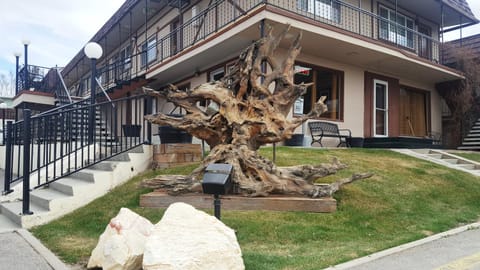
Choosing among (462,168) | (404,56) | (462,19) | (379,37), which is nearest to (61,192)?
(462,168)

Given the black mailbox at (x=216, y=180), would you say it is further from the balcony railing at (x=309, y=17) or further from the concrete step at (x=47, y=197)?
the balcony railing at (x=309, y=17)

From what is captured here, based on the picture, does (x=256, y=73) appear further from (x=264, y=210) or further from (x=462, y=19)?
(x=462, y=19)

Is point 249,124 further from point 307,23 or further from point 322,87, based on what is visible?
point 322,87

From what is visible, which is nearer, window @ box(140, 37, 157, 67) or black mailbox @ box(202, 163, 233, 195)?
black mailbox @ box(202, 163, 233, 195)

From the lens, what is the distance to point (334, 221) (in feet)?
17.5

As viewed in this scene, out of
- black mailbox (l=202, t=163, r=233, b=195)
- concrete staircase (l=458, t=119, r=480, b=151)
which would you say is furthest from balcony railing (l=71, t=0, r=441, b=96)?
black mailbox (l=202, t=163, r=233, b=195)

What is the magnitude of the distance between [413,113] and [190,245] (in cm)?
1585

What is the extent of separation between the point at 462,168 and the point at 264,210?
712cm

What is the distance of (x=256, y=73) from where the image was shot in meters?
6.54

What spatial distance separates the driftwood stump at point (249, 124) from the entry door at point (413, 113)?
1123 centimetres

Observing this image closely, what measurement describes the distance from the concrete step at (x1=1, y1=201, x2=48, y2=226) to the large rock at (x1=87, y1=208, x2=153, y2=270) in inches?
110

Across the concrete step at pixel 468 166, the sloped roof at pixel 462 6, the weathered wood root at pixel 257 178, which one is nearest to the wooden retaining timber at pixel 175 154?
the weathered wood root at pixel 257 178

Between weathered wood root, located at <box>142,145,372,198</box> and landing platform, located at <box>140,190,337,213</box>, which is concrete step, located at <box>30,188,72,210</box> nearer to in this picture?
weathered wood root, located at <box>142,145,372,198</box>

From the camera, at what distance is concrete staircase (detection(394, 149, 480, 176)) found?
33.5 ft
